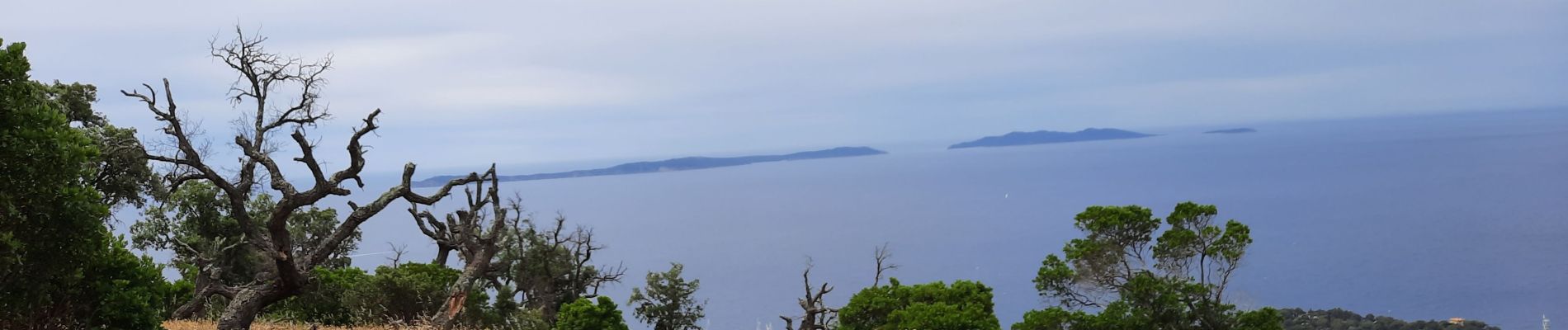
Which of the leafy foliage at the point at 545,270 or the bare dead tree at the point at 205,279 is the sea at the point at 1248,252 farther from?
the bare dead tree at the point at 205,279

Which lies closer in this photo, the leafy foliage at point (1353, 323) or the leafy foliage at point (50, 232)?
the leafy foliage at point (50, 232)

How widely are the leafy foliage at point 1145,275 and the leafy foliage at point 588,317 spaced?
7.14 m

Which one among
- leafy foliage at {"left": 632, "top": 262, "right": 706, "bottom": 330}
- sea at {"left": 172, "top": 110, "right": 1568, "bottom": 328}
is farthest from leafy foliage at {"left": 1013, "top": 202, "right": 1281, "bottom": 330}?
sea at {"left": 172, "top": 110, "right": 1568, "bottom": 328}

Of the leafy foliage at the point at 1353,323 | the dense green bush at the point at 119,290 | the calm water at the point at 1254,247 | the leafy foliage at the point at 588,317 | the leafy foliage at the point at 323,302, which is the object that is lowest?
the calm water at the point at 1254,247

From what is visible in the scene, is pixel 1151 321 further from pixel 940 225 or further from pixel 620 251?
pixel 940 225

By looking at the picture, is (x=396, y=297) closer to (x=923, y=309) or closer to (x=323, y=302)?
(x=323, y=302)

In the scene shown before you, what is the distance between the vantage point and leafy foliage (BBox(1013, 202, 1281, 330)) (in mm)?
19844

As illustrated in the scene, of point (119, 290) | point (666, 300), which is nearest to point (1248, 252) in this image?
point (666, 300)

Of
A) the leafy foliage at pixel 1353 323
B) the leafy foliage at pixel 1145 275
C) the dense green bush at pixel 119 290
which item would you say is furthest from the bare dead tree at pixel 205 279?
the leafy foliage at pixel 1353 323

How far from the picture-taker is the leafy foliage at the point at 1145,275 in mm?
19844

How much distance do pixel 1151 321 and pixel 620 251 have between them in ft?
398

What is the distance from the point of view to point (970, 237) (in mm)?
143125

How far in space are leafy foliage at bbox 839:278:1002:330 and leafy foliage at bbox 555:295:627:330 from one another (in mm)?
4269

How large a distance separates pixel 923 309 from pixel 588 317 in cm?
556
